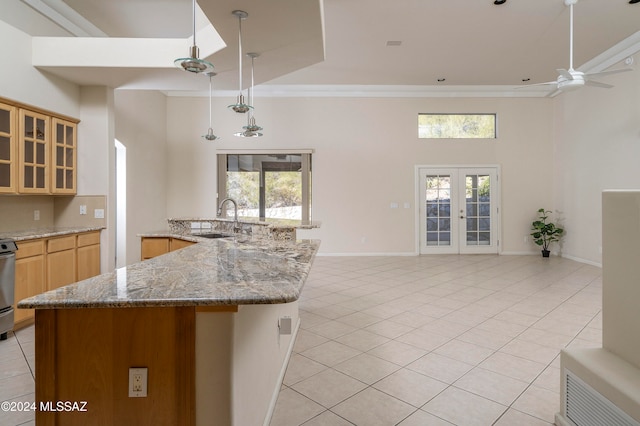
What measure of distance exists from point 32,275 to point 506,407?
4130 mm

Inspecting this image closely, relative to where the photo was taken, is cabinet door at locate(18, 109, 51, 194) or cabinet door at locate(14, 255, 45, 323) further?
cabinet door at locate(18, 109, 51, 194)

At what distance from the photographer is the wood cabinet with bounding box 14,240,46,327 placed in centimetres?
321

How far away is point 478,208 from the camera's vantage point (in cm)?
773

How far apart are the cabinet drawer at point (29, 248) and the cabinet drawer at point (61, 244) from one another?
117 mm

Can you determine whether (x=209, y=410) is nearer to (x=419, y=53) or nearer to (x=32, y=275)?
(x=32, y=275)

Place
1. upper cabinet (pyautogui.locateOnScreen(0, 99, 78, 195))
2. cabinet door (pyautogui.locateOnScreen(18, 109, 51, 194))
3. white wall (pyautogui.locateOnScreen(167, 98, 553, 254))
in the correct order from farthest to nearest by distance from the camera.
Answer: white wall (pyautogui.locateOnScreen(167, 98, 553, 254)) < cabinet door (pyautogui.locateOnScreen(18, 109, 51, 194)) < upper cabinet (pyautogui.locateOnScreen(0, 99, 78, 195))

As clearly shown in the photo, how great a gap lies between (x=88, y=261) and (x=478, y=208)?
23.9ft

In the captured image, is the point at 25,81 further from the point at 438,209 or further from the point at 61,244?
the point at 438,209

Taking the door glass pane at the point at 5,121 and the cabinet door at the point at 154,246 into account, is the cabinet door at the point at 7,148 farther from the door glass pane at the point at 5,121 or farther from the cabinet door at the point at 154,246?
the cabinet door at the point at 154,246

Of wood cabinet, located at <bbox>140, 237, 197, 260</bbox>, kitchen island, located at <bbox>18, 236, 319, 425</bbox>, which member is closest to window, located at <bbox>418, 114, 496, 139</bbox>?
wood cabinet, located at <bbox>140, 237, 197, 260</bbox>

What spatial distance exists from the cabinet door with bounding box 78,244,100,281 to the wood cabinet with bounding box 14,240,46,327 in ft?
2.01

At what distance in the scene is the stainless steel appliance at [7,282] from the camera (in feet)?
Result: 9.68

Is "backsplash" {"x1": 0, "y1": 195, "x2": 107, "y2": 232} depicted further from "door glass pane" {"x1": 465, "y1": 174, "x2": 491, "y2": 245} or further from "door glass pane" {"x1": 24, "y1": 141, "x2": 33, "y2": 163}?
"door glass pane" {"x1": 465, "y1": 174, "x2": 491, "y2": 245}

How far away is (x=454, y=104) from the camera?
7.64 meters
